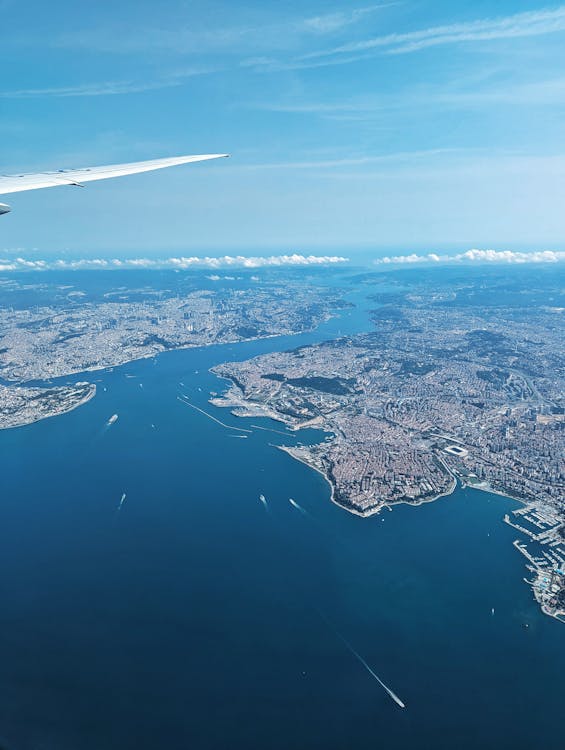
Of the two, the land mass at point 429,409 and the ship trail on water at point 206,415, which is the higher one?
the land mass at point 429,409

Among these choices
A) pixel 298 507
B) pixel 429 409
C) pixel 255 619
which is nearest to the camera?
pixel 255 619

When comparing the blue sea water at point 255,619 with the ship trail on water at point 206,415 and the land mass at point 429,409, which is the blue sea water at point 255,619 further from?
the ship trail on water at point 206,415

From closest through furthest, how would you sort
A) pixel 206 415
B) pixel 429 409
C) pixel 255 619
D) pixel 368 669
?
1. pixel 368 669
2. pixel 255 619
3. pixel 206 415
4. pixel 429 409

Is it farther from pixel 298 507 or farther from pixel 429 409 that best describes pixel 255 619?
pixel 429 409

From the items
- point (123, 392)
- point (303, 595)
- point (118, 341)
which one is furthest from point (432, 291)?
point (303, 595)

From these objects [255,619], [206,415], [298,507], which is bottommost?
[255,619]

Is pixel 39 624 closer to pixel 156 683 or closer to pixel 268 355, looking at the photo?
pixel 156 683

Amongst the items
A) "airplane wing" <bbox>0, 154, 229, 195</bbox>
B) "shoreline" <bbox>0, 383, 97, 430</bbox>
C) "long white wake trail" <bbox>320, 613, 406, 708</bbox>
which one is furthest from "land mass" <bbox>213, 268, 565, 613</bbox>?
"airplane wing" <bbox>0, 154, 229, 195</bbox>

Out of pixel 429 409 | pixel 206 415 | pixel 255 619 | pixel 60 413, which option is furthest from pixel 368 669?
pixel 60 413

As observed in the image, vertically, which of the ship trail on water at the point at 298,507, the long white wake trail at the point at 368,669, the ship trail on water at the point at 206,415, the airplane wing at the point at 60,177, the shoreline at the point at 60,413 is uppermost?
the airplane wing at the point at 60,177

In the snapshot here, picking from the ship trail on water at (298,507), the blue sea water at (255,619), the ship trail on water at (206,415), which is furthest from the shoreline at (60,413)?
the ship trail on water at (298,507)
